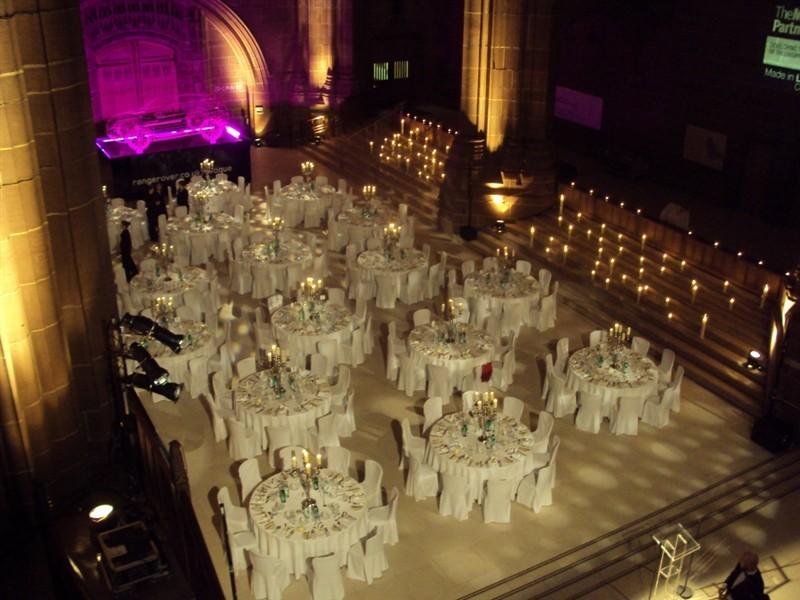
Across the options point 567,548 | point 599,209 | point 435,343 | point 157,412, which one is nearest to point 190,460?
point 157,412

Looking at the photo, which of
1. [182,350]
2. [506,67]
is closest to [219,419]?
[182,350]

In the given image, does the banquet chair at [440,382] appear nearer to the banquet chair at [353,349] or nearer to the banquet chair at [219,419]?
the banquet chair at [353,349]

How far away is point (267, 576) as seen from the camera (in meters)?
8.54

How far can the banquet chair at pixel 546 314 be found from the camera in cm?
1391


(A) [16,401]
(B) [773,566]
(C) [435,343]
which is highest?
(A) [16,401]

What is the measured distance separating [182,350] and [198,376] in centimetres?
41

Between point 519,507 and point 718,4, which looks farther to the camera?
point 718,4

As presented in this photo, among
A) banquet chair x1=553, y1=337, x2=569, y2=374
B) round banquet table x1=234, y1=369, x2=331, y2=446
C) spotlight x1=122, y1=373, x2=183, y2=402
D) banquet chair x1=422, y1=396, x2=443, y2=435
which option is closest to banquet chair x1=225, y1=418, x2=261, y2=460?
round banquet table x1=234, y1=369, x2=331, y2=446

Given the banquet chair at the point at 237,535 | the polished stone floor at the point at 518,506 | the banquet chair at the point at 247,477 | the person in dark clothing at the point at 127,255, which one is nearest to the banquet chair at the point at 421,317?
the polished stone floor at the point at 518,506

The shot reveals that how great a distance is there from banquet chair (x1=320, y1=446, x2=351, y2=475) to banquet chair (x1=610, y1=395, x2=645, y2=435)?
371 centimetres

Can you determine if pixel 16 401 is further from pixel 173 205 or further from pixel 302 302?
pixel 173 205

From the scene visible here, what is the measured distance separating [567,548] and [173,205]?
1162 centimetres

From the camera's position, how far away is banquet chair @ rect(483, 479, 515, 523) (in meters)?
9.66

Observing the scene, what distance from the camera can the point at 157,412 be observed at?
38.9 ft
